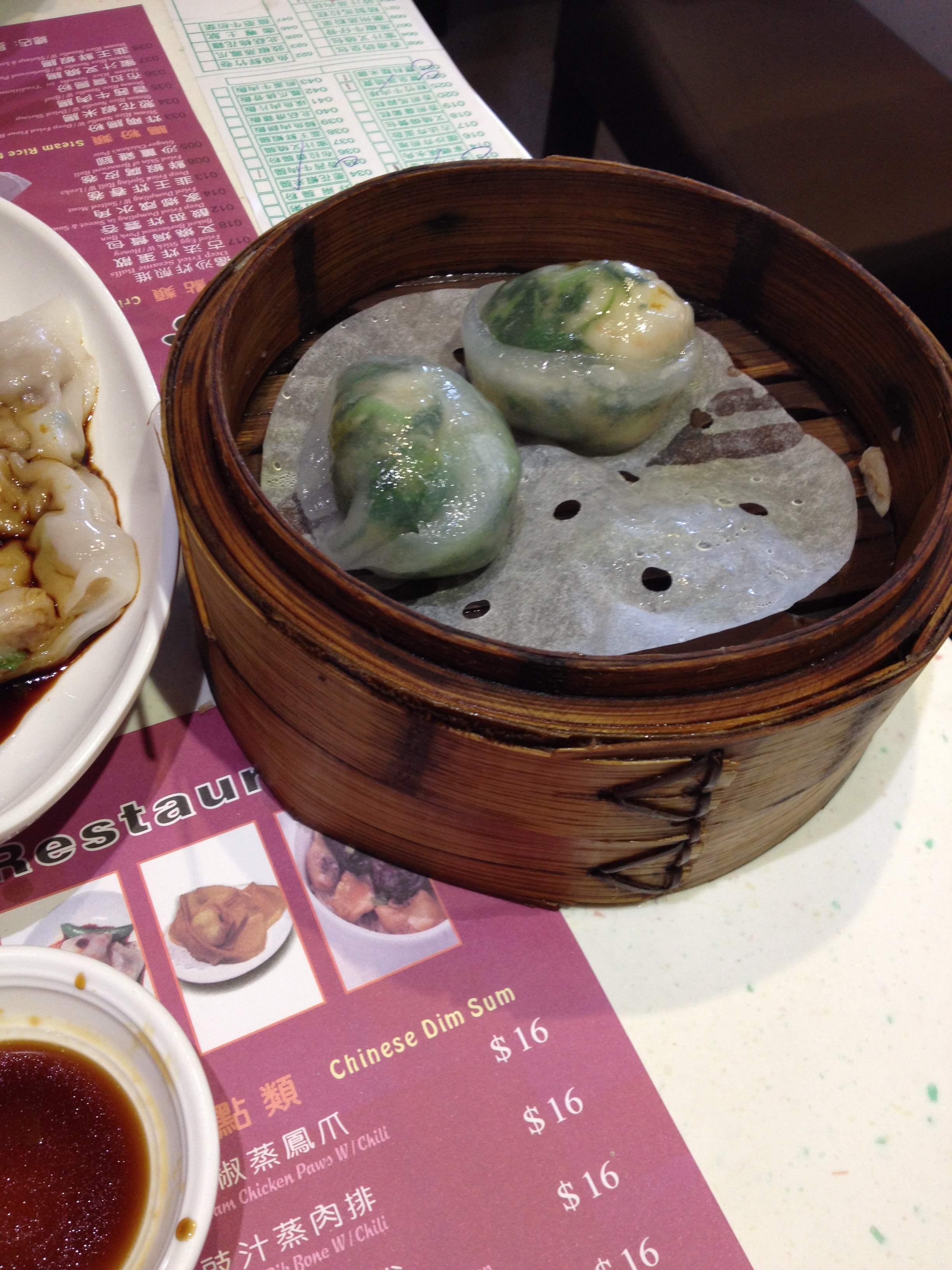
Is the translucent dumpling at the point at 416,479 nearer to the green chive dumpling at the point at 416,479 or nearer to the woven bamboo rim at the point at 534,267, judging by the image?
the green chive dumpling at the point at 416,479

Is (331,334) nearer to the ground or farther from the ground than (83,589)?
farther from the ground

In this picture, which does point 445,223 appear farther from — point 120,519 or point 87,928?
point 87,928

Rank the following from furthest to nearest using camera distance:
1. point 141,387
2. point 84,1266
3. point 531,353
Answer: point 141,387 → point 531,353 → point 84,1266

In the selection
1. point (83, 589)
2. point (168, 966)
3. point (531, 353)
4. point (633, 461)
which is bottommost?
point (168, 966)

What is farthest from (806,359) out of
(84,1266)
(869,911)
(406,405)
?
(84,1266)

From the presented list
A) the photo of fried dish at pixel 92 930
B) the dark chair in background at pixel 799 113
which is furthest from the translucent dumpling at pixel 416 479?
the dark chair in background at pixel 799 113

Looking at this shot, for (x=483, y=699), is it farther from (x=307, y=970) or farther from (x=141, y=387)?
(x=141, y=387)

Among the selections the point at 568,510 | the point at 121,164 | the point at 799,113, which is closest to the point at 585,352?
the point at 568,510
